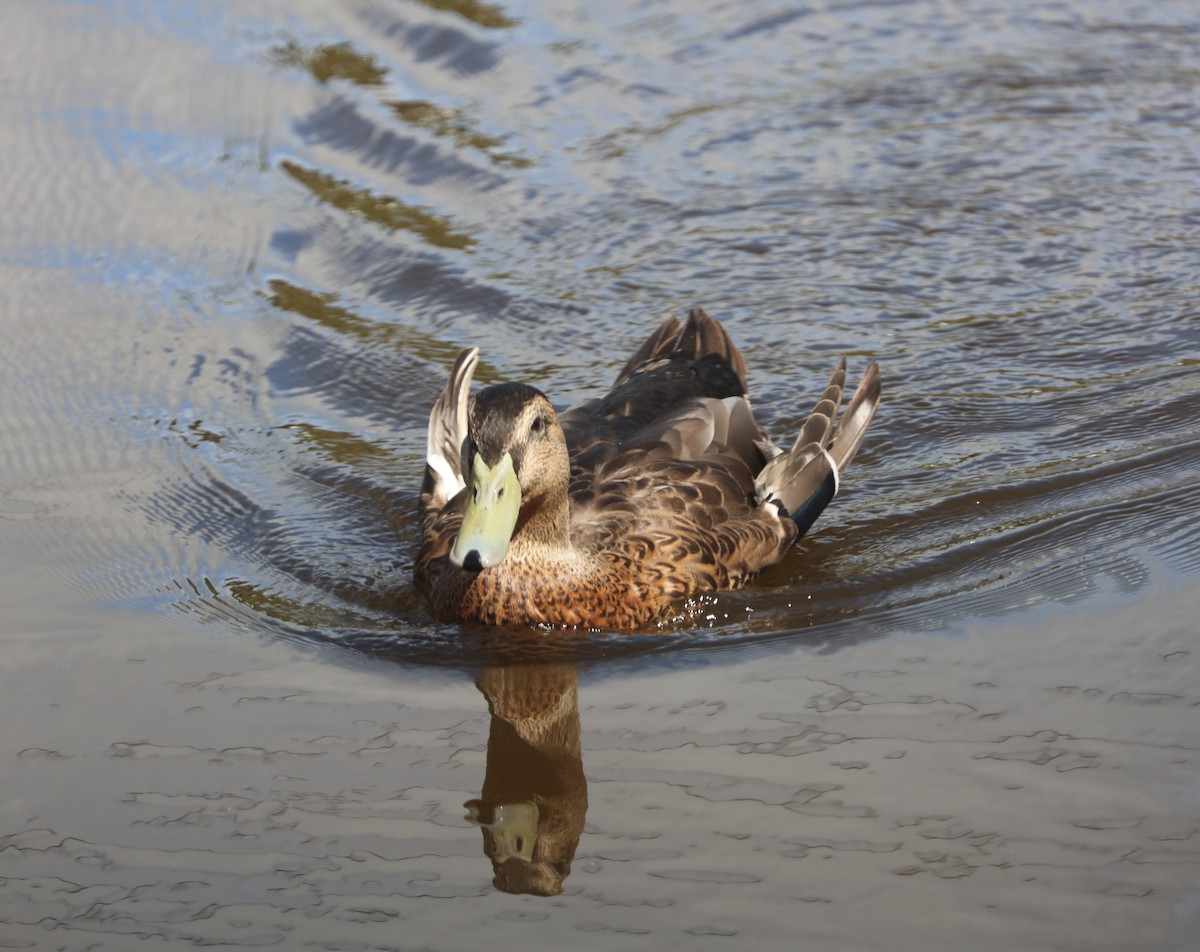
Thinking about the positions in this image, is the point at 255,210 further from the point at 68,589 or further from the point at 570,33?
the point at 68,589

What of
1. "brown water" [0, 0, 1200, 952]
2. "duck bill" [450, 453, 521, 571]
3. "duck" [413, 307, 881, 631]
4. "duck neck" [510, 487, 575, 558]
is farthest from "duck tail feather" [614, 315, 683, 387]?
"duck bill" [450, 453, 521, 571]

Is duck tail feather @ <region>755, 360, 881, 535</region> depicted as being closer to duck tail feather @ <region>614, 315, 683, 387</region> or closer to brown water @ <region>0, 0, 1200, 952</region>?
brown water @ <region>0, 0, 1200, 952</region>

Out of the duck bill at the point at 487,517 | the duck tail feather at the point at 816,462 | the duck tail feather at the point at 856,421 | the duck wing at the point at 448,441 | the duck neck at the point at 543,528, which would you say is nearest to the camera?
the duck bill at the point at 487,517

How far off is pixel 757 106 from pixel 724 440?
17.3 feet

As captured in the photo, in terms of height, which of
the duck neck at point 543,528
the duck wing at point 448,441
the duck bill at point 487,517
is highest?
the duck bill at point 487,517

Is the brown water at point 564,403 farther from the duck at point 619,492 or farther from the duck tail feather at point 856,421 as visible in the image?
the duck tail feather at point 856,421

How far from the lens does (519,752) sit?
5.51m

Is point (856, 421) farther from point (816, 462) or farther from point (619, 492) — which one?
point (619, 492)

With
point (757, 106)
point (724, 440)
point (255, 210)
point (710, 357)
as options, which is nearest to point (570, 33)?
point (757, 106)

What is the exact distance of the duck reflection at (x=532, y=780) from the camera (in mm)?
4820

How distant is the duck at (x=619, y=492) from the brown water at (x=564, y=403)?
0.19m

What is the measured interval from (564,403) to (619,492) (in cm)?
184

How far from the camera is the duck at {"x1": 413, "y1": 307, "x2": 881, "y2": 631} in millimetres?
6027

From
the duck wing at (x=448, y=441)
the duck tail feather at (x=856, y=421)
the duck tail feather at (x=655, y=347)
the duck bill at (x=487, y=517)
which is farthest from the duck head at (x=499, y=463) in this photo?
the duck tail feather at (x=655, y=347)
